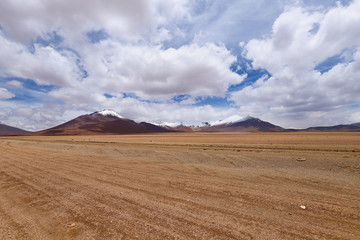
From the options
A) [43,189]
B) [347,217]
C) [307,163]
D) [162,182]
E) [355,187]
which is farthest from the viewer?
[307,163]

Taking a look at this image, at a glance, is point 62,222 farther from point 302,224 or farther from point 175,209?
point 302,224

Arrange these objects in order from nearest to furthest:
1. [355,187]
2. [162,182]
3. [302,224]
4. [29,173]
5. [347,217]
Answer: [302,224] → [347,217] → [355,187] → [162,182] → [29,173]

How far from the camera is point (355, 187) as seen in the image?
23.7 ft

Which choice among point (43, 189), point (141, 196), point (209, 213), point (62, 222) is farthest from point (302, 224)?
point (43, 189)

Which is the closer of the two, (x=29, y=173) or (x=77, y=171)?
(x=29, y=173)

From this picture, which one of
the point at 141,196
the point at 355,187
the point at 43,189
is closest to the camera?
the point at 141,196

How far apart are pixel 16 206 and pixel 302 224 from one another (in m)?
8.13

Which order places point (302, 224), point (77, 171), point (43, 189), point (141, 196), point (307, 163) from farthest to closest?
point (307, 163) < point (77, 171) < point (43, 189) < point (141, 196) < point (302, 224)

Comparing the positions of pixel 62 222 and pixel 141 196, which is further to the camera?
pixel 141 196

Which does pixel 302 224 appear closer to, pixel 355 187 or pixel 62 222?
pixel 355 187

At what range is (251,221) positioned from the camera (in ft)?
14.8

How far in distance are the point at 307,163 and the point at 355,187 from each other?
5.81m

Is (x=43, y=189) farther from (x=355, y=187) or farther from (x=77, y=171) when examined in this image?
(x=355, y=187)

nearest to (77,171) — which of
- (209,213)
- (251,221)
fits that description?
(209,213)
